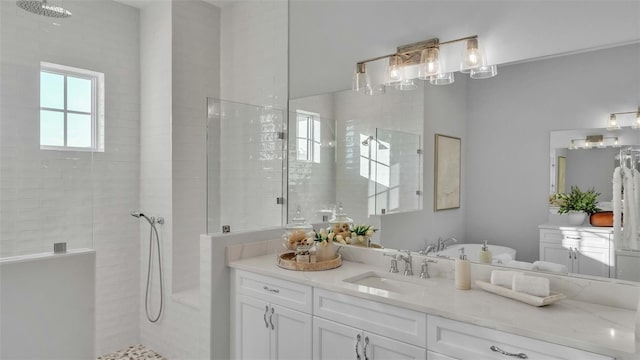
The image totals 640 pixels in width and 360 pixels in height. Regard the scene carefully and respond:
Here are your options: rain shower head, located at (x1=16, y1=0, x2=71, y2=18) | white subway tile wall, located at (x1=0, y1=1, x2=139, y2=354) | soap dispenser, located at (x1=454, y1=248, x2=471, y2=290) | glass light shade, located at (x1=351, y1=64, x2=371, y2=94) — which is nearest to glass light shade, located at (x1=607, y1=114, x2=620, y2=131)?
soap dispenser, located at (x1=454, y1=248, x2=471, y2=290)

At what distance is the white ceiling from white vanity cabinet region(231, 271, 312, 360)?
1501 millimetres

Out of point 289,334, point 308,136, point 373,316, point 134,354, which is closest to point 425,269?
point 373,316

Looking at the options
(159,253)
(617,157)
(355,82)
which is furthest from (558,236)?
(159,253)

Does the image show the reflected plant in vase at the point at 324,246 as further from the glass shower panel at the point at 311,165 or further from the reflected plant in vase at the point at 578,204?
the reflected plant in vase at the point at 578,204

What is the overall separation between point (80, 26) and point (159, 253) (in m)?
2.08

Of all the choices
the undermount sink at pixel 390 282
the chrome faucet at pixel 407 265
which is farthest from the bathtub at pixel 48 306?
the chrome faucet at pixel 407 265

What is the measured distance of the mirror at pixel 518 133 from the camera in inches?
71.5

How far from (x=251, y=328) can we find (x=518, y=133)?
1.94 meters

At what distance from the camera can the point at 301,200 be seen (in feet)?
10.5

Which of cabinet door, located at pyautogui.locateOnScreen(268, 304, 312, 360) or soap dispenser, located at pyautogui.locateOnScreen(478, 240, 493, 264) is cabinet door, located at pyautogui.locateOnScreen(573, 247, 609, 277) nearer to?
soap dispenser, located at pyautogui.locateOnScreen(478, 240, 493, 264)

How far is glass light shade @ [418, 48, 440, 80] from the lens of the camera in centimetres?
235

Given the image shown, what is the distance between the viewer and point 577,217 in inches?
74.3

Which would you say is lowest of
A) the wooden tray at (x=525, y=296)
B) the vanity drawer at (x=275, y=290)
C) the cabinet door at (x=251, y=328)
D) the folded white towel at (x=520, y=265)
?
the cabinet door at (x=251, y=328)

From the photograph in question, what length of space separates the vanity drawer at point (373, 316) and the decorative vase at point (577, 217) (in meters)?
0.87
